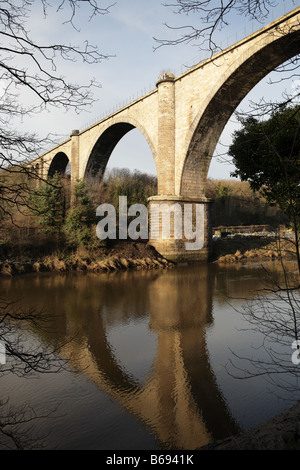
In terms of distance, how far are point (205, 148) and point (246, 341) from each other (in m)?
11.8

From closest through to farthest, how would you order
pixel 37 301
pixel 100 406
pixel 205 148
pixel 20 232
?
pixel 100 406, pixel 37 301, pixel 20 232, pixel 205 148

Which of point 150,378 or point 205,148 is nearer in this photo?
point 150,378

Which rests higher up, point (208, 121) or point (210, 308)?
point (208, 121)

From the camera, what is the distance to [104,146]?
23.9 m

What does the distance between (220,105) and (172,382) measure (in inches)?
500

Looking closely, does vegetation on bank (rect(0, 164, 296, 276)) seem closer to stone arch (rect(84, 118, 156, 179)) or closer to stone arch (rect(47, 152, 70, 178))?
stone arch (rect(84, 118, 156, 179))

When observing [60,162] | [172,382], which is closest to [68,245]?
[172,382]

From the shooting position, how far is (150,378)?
3.67 meters

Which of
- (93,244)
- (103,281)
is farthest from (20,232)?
(103,281)

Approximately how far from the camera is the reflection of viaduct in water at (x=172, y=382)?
2740 mm

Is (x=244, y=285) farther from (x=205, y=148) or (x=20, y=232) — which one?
(x=20, y=232)

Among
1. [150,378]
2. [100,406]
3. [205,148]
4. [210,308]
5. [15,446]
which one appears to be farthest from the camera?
[205,148]

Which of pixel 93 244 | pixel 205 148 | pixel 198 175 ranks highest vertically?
pixel 205 148

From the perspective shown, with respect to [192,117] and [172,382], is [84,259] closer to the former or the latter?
[192,117]
